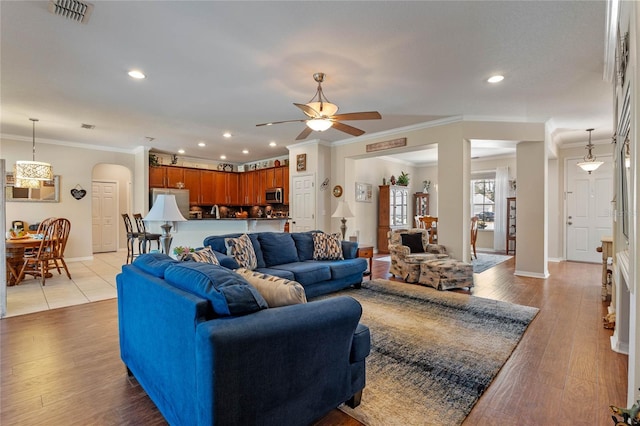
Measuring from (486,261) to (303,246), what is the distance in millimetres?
4627

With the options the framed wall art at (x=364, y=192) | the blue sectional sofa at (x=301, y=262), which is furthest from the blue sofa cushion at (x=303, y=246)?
the framed wall art at (x=364, y=192)

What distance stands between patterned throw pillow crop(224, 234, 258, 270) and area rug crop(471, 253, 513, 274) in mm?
4228

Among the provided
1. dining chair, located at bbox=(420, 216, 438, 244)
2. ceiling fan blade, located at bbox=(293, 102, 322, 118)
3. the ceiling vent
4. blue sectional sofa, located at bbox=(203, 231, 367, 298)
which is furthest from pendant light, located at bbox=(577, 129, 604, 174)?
the ceiling vent

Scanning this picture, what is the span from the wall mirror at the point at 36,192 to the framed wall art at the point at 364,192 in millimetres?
6708

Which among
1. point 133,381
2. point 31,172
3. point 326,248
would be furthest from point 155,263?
point 31,172

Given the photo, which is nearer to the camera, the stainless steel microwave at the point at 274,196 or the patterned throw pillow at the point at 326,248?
the patterned throw pillow at the point at 326,248

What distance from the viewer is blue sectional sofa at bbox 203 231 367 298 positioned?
3819 mm

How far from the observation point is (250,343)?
1.29 meters

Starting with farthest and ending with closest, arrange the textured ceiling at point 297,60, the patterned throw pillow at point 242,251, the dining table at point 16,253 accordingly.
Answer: the dining table at point 16,253, the patterned throw pillow at point 242,251, the textured ceiling at point 297,60

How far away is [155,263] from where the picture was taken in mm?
1938

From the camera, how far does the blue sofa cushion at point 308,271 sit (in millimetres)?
3768

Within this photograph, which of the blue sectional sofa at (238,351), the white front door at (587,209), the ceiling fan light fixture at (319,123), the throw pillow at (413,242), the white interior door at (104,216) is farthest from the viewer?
the white interior door at (104,216)

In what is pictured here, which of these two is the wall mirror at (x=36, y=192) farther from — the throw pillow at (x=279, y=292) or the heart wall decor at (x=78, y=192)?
the throw pillow at (x=279, y=292)

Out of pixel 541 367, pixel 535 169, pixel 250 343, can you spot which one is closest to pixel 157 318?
pixel 250 343
